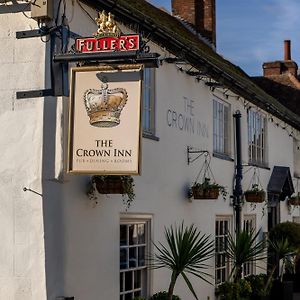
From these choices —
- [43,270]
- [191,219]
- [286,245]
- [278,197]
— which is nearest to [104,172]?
[43,270]

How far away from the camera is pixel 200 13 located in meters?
20.4

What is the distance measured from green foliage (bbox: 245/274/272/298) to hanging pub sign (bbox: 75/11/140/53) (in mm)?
8724

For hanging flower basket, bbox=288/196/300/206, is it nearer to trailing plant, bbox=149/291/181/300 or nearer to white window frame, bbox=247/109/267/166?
white window frame, bbox=247/109/267/166

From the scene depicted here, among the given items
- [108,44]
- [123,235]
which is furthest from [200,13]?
[108,44]

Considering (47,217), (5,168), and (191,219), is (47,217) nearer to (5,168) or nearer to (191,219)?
(5,168)

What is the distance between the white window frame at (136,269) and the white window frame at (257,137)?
6.89m

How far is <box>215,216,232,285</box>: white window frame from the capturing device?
1382 cm

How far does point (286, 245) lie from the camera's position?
1562 centimetres

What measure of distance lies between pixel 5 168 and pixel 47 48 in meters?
1.50

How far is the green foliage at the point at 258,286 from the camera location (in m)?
14.4

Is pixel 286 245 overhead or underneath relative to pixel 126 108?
underneath

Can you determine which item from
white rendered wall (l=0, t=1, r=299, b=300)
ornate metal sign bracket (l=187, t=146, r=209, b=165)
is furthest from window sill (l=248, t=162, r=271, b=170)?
white rendered wall (l=0, t=1, r=299, b=300)

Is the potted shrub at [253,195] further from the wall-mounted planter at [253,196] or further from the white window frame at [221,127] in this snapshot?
the white window frame at [221,127]

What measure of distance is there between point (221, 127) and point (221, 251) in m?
2.68
